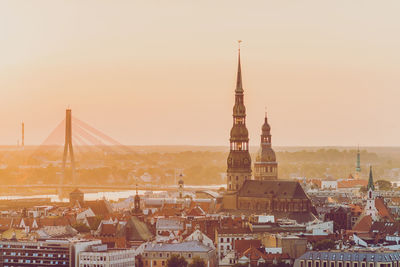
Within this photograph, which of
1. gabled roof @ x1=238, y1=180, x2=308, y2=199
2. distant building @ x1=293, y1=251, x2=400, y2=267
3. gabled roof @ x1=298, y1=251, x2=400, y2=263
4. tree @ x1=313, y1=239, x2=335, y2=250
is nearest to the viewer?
distant building @ x1=293, y1=251, x2=400, y2=267

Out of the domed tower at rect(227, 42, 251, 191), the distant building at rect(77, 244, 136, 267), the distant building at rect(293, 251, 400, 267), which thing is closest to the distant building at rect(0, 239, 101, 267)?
the distant building at rect(77, 244, 136, 267)

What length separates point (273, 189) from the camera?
57000 millimetres

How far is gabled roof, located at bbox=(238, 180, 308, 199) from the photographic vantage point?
56281 mm

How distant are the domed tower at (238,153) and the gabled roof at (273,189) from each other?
2028 mm

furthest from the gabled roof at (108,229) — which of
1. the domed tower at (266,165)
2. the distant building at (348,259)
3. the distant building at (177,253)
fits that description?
the domed tower at (266,165)

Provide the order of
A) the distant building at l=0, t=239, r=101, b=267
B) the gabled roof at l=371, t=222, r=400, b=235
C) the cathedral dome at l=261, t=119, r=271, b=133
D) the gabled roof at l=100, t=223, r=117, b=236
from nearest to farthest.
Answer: the distant building at l=0, t=239, r=101, b=267, the gabled roof at l=371, t=222, r=400, b=235, the gabled roof at l=100, t=223, r=117, b=236, the cathedral dome at l=261, t=119, r=271, b=133

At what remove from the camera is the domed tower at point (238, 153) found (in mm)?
60844

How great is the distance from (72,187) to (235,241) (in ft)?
178

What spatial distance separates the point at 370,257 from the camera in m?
41.0

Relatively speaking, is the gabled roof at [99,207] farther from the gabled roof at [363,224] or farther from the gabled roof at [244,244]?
the gabled roof at [244,244]

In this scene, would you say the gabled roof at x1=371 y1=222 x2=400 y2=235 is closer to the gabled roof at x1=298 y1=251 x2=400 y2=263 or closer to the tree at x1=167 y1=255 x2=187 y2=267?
the gabled roof at x1=298 y1=251 x2=400 y2=263

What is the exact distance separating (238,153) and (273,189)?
15.9ft

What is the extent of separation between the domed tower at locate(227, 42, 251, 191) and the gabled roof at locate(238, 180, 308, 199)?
2028 mm

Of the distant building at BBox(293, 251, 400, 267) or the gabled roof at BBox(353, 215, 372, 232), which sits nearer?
the distant building at BBox(293, 251, 400, 267)
